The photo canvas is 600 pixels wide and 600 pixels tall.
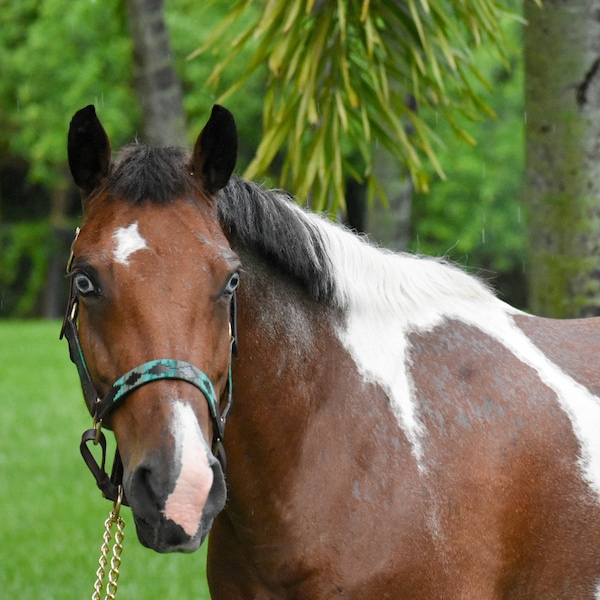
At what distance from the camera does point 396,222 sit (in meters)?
5.78

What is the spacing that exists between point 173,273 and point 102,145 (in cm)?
47

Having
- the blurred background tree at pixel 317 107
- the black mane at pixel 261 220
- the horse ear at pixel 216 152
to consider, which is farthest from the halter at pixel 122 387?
the blurred background tree at pixel 317 107

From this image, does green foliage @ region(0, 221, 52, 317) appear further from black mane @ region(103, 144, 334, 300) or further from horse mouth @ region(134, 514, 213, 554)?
horse mouth @ region(134, 514, 213, 554)

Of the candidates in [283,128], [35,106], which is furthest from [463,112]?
[35,106]

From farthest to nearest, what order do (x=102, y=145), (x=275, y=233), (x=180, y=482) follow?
1. (x=275, y=233)
2. (x=102, y=145)
3. (x=180, y=482)

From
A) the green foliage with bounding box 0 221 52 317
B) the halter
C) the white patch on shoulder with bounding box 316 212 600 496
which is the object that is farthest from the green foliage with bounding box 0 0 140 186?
the halter

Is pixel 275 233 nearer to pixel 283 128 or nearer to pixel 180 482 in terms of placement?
pixel 180 482

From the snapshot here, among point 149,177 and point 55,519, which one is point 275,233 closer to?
point 149,177

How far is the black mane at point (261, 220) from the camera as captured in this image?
236 centimetres

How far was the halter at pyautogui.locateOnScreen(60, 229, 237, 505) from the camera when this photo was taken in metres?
2.04

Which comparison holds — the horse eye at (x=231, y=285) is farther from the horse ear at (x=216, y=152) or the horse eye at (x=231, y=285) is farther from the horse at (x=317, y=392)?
the horse ear at (x=216, y=152)

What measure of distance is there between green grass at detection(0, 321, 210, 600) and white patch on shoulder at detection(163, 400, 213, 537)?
3.16m

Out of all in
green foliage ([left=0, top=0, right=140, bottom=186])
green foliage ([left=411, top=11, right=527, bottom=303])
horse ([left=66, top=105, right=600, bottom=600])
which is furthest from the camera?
green foliage ([left=411, top=11, right=527, bottom=303])

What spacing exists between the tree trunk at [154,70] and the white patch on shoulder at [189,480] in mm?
4305
